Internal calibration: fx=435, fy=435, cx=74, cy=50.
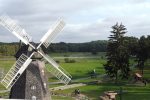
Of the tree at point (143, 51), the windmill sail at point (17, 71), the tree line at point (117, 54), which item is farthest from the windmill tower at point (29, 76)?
the tree at point (143, 51)

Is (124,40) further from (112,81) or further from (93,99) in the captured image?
(93,99)

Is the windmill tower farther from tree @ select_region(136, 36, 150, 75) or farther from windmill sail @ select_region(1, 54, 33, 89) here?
tree @ select_region(136, 36, 150, 75)

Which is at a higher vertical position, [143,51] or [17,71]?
[143,51]

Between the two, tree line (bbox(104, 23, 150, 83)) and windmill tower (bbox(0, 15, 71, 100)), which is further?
tree line (bbox(104, 23, 150, 83))

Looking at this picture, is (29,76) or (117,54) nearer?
(29,76)

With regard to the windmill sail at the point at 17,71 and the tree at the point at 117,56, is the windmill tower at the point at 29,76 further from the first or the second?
the tree at the point at 117,56

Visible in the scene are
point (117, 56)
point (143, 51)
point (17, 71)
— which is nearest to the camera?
point (17, 71)

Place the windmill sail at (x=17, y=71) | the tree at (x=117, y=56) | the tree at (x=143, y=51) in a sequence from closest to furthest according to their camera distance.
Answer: the windmill sail at (x=17, y=71)
the tree at (x=117, y=56)
the tree at (x=143, y=51)

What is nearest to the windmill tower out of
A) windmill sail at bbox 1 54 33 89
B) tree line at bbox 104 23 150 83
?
windmill sail at bbox 1 54 33 89

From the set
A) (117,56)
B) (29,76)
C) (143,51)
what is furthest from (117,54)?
(29,76)

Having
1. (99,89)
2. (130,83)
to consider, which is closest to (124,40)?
(130,83)

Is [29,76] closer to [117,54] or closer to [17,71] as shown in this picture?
[17,71]

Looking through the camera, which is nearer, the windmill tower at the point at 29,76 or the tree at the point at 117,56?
the windmill tower at the point at 29,76

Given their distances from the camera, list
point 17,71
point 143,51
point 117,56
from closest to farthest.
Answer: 1. point 17,71
2. point 117,56
3. point 143,51
